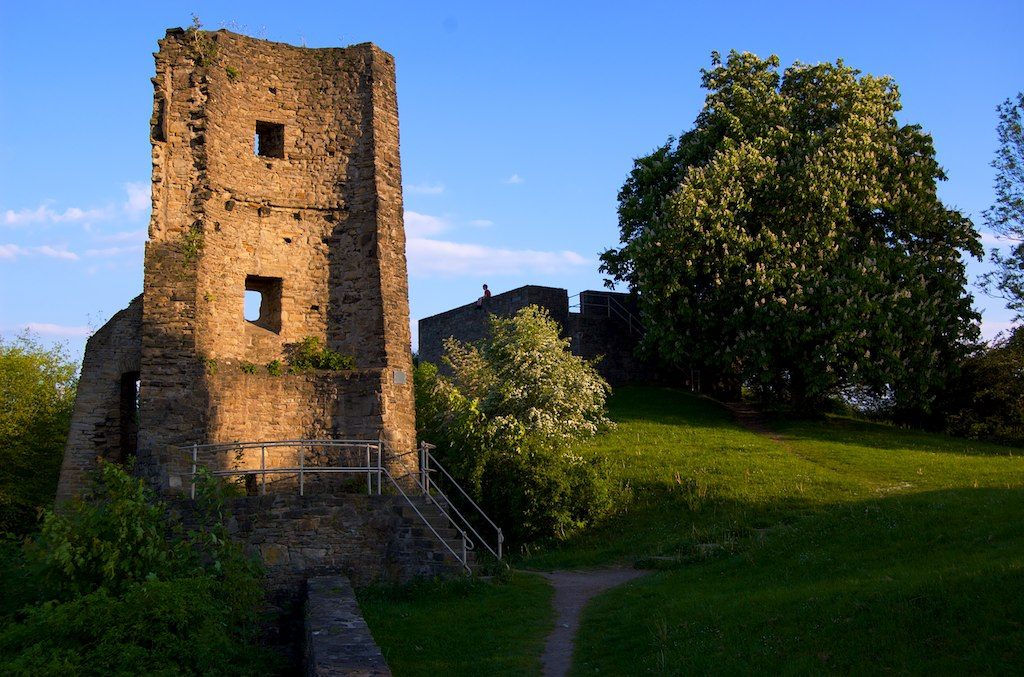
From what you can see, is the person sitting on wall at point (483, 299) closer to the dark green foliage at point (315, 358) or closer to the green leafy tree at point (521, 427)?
the green leafy tree at point (521, 427)

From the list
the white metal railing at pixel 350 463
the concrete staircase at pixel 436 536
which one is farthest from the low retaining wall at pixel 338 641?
the white metal railing at pixel 350 463

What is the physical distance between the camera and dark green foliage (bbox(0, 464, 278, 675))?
8.48 metres

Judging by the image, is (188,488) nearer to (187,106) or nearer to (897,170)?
(187,106)

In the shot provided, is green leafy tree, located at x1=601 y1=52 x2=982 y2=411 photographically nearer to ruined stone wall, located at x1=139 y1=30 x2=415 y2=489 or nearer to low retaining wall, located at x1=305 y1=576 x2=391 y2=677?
ruined stone wall, located at x1=139 y1=30 x2=415 y2=489

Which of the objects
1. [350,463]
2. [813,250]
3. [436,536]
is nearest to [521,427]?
[350,463]

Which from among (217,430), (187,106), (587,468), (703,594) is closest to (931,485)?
(587,468)

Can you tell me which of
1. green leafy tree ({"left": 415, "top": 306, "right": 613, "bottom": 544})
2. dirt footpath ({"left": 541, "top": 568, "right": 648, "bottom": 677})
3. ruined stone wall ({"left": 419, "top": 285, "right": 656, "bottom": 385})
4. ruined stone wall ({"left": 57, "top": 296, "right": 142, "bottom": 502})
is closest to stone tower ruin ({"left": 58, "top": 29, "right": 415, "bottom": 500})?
ruined stone wall ({"left": 57, "top": 296, "right": 142, "bottom": 502})

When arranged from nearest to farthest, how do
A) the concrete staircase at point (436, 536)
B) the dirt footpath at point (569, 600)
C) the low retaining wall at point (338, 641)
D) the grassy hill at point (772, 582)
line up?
the low retaining wall at point (338, 641)
the grassy hill at point (772, 582)
the dirt footpath at point (569, 600)
the concrete staircase at point (436, 536)

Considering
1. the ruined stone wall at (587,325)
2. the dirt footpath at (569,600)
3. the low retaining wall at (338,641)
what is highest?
the ruined stone wall at (587,325)

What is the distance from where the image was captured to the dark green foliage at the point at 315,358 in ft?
63.7

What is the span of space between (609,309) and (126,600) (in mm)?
29211

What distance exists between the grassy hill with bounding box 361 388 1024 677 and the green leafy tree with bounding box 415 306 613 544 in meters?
0.99

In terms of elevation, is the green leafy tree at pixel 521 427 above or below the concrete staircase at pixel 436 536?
above

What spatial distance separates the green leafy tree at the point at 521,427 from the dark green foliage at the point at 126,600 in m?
8.98
